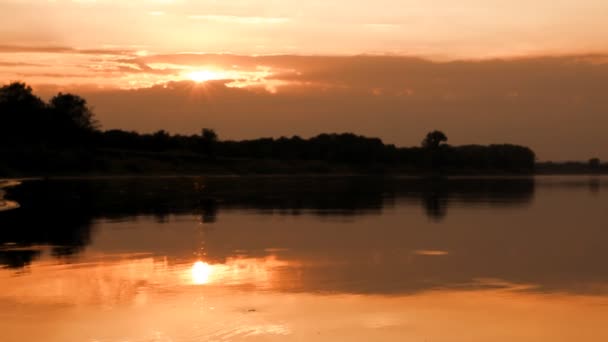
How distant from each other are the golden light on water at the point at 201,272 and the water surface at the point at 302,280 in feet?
0.18

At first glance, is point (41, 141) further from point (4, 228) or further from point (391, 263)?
point (391, 263)

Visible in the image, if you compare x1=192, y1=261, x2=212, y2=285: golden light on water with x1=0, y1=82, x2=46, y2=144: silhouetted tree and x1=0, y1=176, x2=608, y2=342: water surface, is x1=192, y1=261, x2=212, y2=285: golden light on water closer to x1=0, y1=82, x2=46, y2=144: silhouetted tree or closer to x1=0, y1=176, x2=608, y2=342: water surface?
x1=0, y1=176, x2=608, y2=342: water surface

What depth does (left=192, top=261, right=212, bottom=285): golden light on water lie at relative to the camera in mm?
21859

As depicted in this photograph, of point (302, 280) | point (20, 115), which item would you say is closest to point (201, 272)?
point (302, 280)

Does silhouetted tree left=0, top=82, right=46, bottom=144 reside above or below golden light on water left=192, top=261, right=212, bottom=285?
above

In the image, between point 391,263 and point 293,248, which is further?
point 293,248

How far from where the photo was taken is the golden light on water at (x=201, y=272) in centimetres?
2186

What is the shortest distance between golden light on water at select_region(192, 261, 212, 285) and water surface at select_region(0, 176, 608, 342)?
0.18 ft

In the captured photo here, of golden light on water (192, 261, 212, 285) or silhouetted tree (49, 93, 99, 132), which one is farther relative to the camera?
silhouetted tree (49, 93, 99, 132)

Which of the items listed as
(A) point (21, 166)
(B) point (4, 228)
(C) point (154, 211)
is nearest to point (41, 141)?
(A) point (21, 166)

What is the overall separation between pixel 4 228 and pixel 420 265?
21.6 meters

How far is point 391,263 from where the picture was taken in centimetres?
2586

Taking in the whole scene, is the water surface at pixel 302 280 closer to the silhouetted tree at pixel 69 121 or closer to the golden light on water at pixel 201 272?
the golden light on water at pixel 201 272

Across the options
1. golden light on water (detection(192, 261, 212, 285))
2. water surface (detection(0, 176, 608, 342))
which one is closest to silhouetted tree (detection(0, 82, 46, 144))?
water surface (detection(0, 176, 608, 342))
